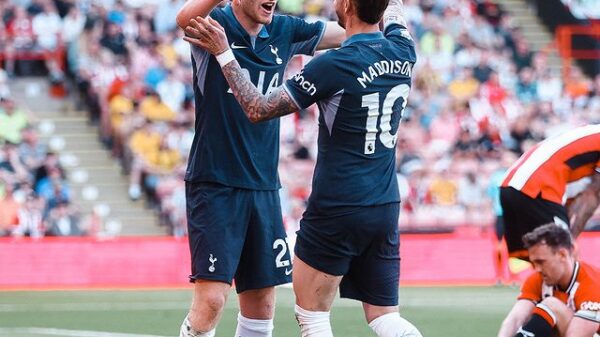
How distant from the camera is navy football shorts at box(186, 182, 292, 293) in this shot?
26.8 feet

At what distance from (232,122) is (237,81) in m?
0.55

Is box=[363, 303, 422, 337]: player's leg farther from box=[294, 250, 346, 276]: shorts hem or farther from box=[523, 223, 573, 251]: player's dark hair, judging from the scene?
box=[523, 223, 573, 251]: player's dark hair

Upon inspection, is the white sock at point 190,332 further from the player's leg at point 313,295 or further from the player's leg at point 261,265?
the player's leg at point 313,295

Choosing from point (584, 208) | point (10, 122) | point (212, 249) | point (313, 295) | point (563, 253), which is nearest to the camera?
point (313, 295)

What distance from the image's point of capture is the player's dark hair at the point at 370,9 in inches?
294

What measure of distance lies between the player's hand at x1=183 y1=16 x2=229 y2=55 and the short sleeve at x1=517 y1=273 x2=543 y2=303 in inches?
107

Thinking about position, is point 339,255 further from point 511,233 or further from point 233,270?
point 511,233

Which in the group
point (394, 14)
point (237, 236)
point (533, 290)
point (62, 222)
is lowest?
point (62, 222)

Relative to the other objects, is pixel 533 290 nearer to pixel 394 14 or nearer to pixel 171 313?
pixel 394 14

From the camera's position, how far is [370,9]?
7508mm

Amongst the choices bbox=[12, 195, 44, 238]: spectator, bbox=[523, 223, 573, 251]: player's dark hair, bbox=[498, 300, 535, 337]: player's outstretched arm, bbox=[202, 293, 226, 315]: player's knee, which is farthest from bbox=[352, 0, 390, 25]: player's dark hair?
bbox=[12, 195, 44, 238]: spectator

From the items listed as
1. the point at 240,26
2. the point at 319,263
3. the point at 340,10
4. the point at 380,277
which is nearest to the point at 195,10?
the point at 240,26

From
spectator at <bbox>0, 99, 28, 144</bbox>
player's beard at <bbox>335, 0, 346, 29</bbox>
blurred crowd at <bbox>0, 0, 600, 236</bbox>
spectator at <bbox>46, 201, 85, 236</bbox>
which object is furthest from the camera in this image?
blurred crowd at <bbox>0, 0, 600, 236</bbox>

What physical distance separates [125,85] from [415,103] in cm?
476
